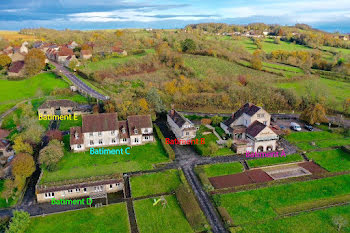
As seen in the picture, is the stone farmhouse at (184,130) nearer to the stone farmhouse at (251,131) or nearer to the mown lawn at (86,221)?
the stone farmhouse at (251,131)

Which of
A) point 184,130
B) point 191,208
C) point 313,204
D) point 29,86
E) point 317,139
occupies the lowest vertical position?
point 313,204

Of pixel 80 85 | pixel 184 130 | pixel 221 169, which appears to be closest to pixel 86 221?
pixel 221 169

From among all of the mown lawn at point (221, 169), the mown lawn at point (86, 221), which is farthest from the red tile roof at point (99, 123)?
the mown lawn at point (221, 169)

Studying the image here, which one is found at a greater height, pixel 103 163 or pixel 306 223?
pixel 103 163

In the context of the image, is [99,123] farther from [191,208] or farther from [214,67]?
[214,67]

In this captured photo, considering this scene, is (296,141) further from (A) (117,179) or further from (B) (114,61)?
(B) (114,61)

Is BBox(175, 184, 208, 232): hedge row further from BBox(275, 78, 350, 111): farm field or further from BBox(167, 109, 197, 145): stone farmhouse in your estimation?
BBox(275, 78, 350, 111): farm field

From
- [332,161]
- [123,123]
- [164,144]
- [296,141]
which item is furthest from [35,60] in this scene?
[332,161]

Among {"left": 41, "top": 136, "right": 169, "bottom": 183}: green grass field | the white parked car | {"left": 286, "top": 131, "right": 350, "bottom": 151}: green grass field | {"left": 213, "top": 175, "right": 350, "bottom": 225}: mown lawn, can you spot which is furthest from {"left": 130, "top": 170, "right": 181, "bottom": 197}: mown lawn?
the white parked car
